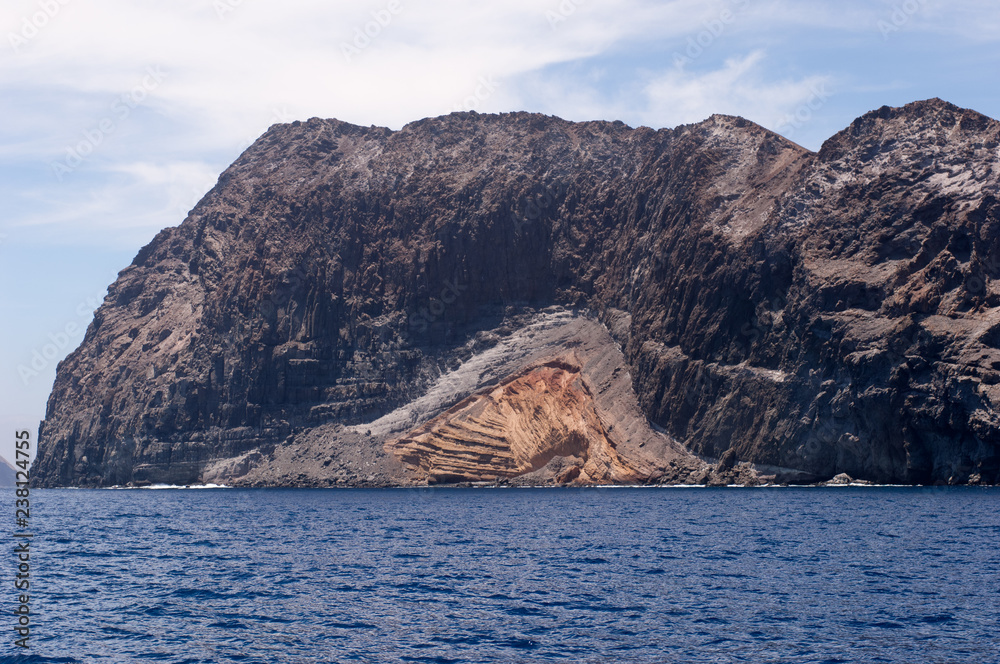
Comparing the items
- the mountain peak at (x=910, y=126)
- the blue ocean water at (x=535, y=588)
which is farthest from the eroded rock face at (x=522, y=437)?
the blue ocean water at (x=535, y=588)

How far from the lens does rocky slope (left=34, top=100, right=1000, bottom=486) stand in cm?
9462

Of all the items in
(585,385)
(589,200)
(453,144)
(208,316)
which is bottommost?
(585,385)

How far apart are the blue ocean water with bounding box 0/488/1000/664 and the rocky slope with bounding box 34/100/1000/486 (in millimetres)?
30992

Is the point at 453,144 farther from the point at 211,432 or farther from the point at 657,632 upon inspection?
the point at 657,632

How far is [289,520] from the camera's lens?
69875 mm

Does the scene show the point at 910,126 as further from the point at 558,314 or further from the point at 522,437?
the point at 522,437

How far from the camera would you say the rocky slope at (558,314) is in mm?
94625

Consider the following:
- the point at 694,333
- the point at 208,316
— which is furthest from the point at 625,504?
the point at 208,316

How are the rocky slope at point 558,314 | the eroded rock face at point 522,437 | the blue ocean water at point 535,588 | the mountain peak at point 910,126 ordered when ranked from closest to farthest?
1. the blue ocean water at point 535,588
2. the rocky slope at point 558,314
3. the mountain peak at point 910,126
4. the eroded rock face at point 522,437

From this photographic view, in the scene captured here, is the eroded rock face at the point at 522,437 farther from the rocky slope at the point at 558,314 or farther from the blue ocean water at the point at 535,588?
the blue ocean water at the point at 535,588

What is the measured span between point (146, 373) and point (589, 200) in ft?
233

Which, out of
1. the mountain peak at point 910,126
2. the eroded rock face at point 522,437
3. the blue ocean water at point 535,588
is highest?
the mountain peak at point 910,126

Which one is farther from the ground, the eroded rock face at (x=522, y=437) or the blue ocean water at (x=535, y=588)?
the eroded rock face at (x=522, y=437)

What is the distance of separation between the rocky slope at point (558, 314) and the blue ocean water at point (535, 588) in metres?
31.0
